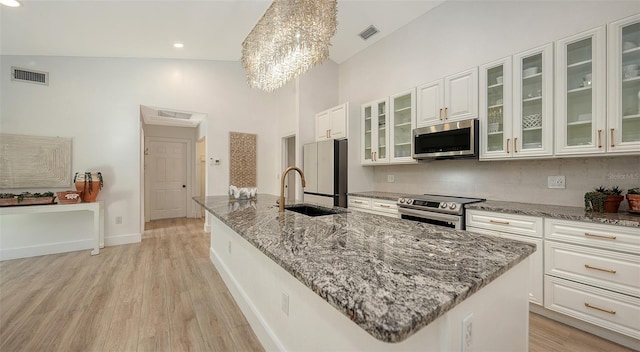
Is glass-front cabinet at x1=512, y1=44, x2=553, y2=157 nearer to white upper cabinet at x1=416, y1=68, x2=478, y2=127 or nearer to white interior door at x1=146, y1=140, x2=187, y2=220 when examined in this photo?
white upper cabinet at x1=416, y1=68, x2=478, y2=127

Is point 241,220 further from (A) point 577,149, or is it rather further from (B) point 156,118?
(B) point 156,118

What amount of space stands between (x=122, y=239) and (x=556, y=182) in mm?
5617

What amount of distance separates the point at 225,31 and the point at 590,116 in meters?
4.15

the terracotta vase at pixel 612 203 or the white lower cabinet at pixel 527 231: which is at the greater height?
the terracotta vase at pixel 612 203

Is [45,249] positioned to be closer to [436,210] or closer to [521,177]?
[436,210]

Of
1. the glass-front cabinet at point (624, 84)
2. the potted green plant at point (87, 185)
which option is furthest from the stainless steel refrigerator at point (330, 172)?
the potted green plant at point (87, 185)

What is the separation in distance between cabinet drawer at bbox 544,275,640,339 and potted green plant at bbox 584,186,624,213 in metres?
0.59

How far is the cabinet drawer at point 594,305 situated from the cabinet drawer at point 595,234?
0.31 m

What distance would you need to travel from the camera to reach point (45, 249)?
360 cm

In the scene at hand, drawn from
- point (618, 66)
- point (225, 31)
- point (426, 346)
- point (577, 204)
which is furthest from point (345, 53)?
point (426, 346)

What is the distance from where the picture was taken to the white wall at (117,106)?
11.6 ft

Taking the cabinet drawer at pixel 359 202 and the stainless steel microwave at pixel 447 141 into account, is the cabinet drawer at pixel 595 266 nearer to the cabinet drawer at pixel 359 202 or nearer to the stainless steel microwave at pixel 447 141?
the stainless steel microwave at pixel 447 141

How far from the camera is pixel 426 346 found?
2.47 ft

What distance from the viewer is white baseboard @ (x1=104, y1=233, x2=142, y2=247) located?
4.00 meters
